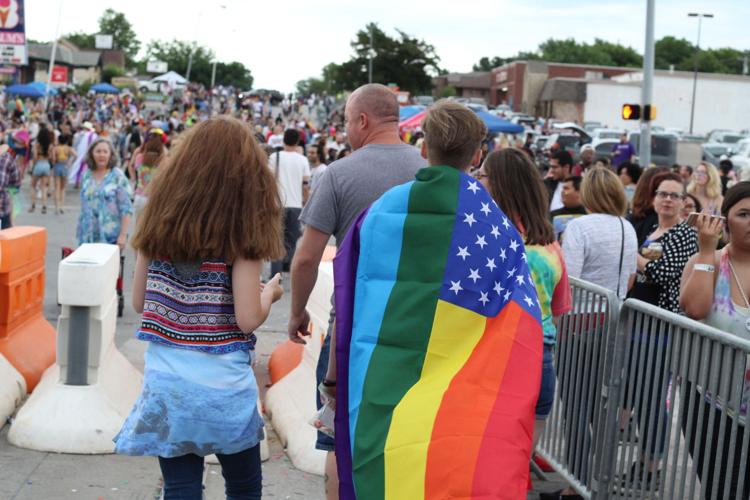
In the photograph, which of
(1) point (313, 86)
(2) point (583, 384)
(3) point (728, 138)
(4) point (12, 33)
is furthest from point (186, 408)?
(1) point (313, 86)

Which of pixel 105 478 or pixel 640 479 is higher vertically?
pixel 640 479

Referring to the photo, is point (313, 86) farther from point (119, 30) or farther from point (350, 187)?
point (350, 187)

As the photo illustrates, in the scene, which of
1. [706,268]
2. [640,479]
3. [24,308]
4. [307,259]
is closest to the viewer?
[706,268]

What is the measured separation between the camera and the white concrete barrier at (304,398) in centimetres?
613

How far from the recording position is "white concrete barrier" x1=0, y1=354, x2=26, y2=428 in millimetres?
6539

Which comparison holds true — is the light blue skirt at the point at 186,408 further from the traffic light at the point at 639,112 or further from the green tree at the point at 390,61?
the green tree at the point at 390,61

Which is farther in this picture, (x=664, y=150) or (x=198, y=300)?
(x=664, y=150)

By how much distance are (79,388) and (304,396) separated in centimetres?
139

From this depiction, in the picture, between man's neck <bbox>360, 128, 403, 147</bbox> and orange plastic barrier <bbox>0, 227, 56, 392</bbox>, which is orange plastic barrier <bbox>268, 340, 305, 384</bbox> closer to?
orange plastic barrier <bbox>0, 227, 56, 392</bbox>

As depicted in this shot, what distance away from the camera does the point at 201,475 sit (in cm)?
387

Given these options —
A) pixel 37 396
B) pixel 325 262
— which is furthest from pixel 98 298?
pixel 325 262

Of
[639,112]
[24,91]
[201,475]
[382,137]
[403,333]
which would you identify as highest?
[24,91]

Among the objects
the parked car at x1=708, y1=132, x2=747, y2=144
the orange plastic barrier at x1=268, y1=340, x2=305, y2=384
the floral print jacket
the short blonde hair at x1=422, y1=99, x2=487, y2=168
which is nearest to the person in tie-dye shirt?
the short blonde hair at x1=422, y1=99, x2=487, y2=168

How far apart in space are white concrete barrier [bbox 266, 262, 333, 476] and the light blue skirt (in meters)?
2.39
